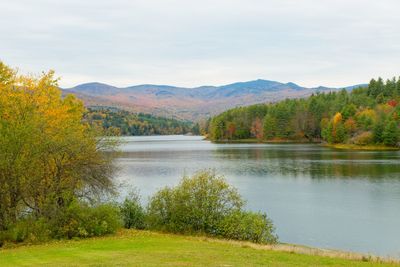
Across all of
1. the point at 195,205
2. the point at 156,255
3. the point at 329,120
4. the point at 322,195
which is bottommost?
the point at 322,195

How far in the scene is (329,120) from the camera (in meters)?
157

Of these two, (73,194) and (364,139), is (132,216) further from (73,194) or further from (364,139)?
(364,139)

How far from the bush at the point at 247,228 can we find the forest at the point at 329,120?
98.3 metres

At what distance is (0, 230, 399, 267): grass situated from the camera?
19203 millimetres

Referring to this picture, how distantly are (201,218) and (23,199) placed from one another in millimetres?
11968

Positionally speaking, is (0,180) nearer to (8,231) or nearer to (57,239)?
(8,231)

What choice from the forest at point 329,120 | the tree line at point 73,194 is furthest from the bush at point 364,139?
the tree line at point 73,194

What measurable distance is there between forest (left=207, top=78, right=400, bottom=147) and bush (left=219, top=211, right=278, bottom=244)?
323 ft

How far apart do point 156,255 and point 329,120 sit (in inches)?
5667

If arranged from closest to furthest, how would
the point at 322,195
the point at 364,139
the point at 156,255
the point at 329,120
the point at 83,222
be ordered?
the point at 156,255 → the point at 83,222 → the point at 322,195 → the point at 364,139 → the point at 329,120

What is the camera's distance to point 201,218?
104ft

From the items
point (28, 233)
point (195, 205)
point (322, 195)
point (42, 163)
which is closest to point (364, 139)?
point (322, 195)

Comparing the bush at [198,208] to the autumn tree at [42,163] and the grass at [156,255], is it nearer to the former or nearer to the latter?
the autumn tree at [42,163]

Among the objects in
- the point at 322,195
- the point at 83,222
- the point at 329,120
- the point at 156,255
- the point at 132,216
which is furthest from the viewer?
the point at 329,120
